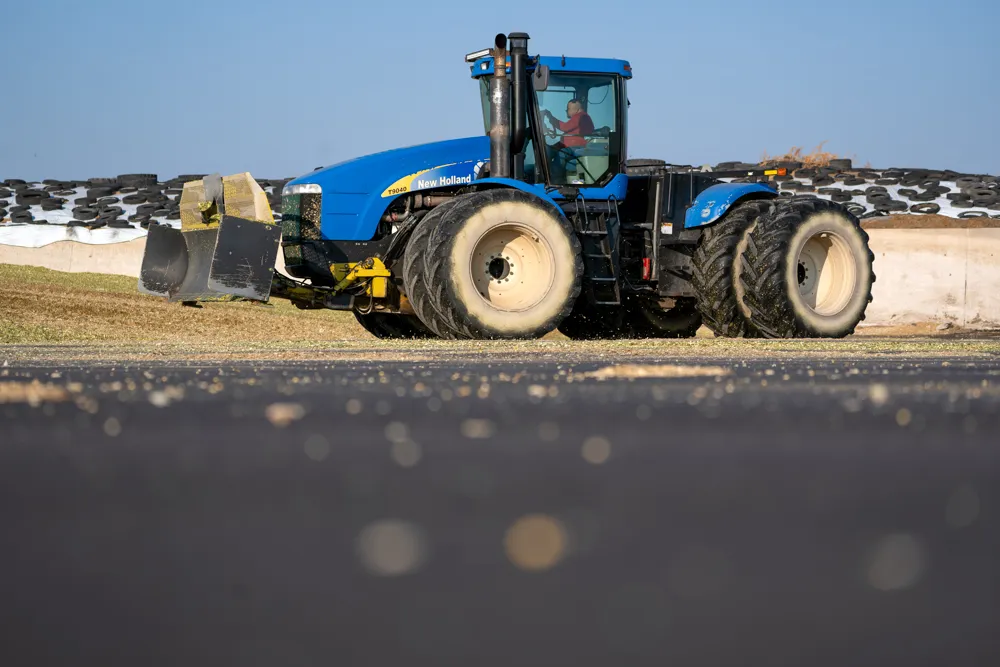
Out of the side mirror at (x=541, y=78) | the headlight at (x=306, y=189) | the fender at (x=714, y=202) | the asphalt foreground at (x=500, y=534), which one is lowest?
the asphalt foreground at (x=500, y=534)

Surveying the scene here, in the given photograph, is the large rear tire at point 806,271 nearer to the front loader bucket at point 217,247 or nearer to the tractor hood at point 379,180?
the tractor hood at point 379,180

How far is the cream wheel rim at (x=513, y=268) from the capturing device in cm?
955

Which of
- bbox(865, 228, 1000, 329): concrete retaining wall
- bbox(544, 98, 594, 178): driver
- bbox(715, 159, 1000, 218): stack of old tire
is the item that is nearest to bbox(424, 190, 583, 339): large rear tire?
bbox(544, 98, 594, 178): driver

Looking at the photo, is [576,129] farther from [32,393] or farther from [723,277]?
[32,393]

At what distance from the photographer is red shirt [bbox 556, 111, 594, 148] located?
34.2 ft

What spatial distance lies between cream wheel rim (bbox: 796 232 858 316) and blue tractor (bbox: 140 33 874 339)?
13 mm

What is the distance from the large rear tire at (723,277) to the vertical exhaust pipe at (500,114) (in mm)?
1841

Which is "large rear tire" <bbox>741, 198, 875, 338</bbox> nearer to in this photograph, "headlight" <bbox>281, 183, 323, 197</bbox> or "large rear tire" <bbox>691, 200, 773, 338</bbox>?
"large rear tire" <bbox>691, 200, 773, 338</bbox>

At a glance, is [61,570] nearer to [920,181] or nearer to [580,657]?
[580,657]

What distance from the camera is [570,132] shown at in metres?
10.4

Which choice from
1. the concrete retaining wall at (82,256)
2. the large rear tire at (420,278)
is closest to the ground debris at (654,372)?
the large rear tire at (420,278)

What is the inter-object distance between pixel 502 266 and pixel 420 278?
2.62 ft

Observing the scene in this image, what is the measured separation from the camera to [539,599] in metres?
1.20

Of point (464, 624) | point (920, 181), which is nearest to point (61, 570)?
point (464, 624)
